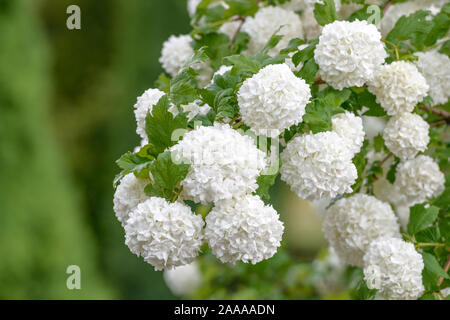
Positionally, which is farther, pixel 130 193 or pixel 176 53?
pixel 176 53

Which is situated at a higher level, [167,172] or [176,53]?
[176,53]

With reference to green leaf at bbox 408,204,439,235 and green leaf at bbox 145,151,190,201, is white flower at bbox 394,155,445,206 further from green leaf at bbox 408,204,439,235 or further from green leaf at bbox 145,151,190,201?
green leaf at bbox 145,151,190,201

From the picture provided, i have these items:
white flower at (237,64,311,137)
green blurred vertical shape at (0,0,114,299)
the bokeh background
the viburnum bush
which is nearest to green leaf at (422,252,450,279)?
the viburnum bush

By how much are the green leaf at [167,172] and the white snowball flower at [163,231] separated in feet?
0.08

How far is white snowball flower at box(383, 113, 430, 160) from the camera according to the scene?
4.32ft

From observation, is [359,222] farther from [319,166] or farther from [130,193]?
[130,193]

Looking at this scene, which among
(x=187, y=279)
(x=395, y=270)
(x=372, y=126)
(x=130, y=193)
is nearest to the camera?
(x=130, y=193)

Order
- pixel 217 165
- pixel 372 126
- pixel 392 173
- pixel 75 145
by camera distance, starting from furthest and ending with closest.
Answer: pixel 75 145
pixel 372 126
pixel 392 173
pixel 217 165

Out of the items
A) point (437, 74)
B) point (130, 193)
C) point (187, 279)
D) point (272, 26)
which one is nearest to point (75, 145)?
point (187, 279)

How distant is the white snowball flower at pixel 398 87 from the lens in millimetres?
1265

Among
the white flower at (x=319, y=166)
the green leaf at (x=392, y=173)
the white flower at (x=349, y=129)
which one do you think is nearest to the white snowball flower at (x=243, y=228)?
the white flower at (x=319, y=166)

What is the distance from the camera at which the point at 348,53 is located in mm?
1177

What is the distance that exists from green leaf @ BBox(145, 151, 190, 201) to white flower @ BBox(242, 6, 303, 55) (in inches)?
25.3

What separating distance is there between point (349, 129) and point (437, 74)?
40 cm
